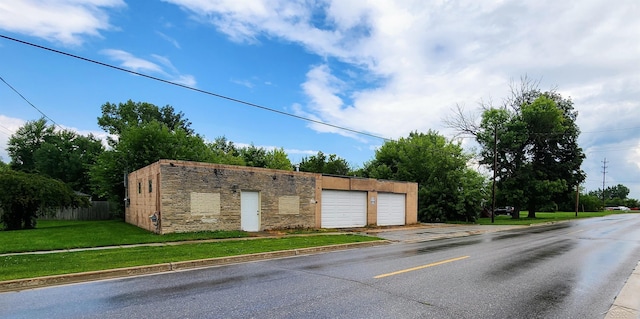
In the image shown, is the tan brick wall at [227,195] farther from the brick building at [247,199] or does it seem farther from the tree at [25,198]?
the tree at [25,198]

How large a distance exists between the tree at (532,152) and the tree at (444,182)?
8.05 m

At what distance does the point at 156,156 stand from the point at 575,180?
146ft

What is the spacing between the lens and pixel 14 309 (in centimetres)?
568

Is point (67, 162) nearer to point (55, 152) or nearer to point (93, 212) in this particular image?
point (55, 152)

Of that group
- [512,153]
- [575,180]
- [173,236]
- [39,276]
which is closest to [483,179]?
[512,153]

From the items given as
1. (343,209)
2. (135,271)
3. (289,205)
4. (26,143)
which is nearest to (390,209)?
(343,209)

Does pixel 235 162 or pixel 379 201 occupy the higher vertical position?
pixel 235 162

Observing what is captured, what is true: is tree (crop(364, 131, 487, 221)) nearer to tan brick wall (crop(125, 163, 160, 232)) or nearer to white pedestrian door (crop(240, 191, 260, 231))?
white pedestrian door (crop(240, 191, 260, 231))

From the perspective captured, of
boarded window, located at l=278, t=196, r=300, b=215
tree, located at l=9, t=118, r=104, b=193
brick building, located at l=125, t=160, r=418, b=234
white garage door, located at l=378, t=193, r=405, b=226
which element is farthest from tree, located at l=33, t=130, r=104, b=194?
white garage door, located at l=378, t=193, r=405, b=226

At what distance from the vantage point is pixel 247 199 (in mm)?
18438

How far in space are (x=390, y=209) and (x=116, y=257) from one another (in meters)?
18.6

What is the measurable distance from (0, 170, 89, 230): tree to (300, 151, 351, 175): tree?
36764mm

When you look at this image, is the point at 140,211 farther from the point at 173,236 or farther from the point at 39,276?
the point at 39,276

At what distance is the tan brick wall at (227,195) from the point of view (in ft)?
52.7
